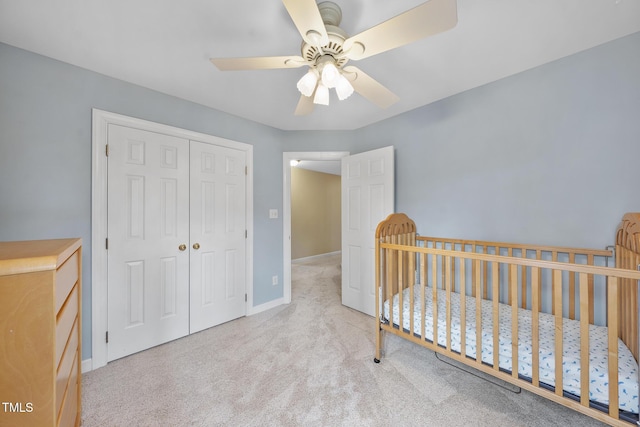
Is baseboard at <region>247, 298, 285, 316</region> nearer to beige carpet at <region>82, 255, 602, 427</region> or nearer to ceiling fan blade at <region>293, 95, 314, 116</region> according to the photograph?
beige carpet at <region>82, 255, 602, 427</region>

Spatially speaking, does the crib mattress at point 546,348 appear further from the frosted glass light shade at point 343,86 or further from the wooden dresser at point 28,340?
the wooden dresser at point 28,340

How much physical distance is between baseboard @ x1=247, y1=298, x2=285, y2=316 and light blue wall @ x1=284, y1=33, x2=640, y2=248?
6.40 ft

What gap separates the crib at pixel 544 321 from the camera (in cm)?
109

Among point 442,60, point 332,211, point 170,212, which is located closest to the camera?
point 442,60

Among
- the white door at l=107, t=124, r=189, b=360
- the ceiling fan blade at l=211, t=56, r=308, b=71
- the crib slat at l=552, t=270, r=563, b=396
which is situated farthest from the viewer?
the white door at l=107, t=124, r=189, b=360

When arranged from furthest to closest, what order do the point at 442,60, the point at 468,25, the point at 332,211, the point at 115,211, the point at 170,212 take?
the point at 332,211 < the point at 170,212 < the point at 115,211 < the point at 442,60 < the point at 468,25

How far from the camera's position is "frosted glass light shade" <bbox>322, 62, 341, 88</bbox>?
1.21 m

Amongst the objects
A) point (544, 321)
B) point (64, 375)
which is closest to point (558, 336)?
point (544, 321)

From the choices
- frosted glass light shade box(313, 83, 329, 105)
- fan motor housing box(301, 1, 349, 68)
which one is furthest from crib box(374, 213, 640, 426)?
fan motor housing box(301, 1, 349, 68)

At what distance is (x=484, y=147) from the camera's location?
2148 millimetres

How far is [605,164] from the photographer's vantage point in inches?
63.6

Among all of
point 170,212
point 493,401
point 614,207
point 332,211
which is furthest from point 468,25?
point 332,211

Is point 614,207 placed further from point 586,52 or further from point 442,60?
point 442,60

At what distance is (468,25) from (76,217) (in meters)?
2.92
